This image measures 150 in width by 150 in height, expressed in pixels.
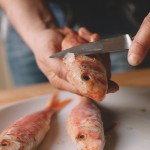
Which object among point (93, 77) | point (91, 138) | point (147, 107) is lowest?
point (147, 107)

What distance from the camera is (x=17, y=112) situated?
1.06 meters

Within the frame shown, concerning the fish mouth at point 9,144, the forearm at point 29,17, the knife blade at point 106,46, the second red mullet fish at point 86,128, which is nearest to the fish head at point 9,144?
the fish mouth at point 9,144

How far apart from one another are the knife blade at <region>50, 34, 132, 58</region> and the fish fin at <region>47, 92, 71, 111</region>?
9.6 inches

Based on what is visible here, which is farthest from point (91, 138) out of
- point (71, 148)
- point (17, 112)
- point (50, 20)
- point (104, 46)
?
point (50, 20)

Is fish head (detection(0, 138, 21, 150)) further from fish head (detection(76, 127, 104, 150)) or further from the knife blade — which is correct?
the knife blade

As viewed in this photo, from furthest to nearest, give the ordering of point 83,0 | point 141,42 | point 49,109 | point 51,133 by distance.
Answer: point 83,0, point 49,109, point 51,133, point 141,42

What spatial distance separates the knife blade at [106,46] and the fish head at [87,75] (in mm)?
15

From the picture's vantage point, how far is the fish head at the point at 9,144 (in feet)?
2.62

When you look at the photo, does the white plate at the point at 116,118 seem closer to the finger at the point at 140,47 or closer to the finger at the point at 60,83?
the finger at the point at 60,83

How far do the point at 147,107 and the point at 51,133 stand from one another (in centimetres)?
25

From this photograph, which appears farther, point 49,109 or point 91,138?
point 49,109

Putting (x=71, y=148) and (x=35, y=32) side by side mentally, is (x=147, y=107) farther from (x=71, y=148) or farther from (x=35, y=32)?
(x=35, y=32)

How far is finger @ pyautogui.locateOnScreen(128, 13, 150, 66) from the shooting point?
0.75 meters

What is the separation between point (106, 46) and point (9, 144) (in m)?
0.29
